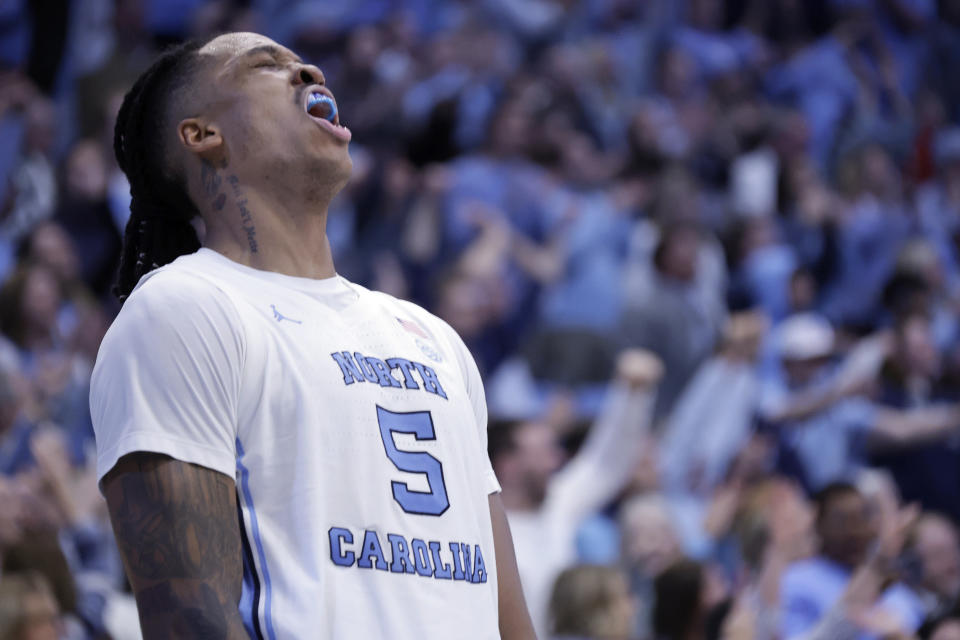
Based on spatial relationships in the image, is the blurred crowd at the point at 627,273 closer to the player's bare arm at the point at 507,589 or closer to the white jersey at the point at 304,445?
the player's bare arm at the point at 507,589

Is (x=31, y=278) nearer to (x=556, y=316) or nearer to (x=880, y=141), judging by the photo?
(x=556, y=316)

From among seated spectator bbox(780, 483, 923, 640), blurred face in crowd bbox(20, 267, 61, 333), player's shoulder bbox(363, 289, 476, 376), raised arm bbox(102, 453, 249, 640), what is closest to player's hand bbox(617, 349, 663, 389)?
seated spectator bbox(780, 483, 923, 640)

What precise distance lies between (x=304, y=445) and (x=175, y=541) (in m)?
0.21

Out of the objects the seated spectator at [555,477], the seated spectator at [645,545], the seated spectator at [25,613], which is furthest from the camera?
the seated spectator at [645,545]

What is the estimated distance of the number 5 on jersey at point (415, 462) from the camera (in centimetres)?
184

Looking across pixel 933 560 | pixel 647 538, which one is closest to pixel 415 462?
pixel 647 538

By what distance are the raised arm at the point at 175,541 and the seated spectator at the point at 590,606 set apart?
2.63m

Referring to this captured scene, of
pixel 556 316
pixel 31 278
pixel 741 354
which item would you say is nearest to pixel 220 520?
pixel 31 278

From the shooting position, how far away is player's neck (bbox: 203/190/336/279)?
202 cm

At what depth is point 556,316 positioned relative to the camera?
7422 mm

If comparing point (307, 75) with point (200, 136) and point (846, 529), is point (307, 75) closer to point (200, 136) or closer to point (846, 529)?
point (200, 136)

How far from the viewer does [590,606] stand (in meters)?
4.22

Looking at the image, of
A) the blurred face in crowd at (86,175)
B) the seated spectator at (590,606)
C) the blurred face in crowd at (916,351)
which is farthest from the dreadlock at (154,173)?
the blurred face in crowd at (916,351)

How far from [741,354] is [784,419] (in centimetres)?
52
